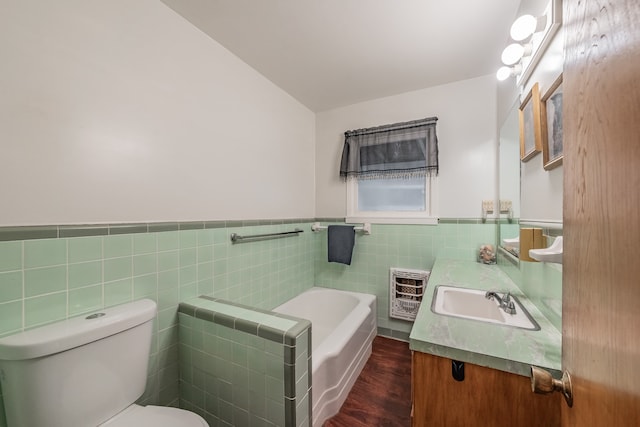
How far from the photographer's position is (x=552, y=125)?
1026 mm

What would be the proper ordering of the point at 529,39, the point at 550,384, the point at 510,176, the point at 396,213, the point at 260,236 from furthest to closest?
the point at 396,213 → the point at 260,236 → the point at 510,176 → the point at 529,39 → the point at 550,384

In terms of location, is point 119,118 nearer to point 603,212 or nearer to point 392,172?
point 603,212

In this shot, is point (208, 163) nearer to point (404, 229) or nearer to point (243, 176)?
point (243, 176)

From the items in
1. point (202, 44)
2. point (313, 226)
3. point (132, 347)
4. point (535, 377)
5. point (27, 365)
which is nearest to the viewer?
point (535, 377)

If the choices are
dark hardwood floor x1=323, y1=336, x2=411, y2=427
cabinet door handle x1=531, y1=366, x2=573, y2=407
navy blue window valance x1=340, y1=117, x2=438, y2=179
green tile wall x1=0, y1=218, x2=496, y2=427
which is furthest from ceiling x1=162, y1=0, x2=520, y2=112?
dark hardwood floor x1=323, y1=336, x2=411, y2=427

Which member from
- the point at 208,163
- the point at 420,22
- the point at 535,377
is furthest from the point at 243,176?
the point at 535,377

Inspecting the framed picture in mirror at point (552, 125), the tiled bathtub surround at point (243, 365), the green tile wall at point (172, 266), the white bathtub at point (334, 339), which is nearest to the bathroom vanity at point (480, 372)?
the tiled bathtub surround at point (243, 365)

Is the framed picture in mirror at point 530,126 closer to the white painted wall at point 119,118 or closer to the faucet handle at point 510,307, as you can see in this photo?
the faucet handle at point 510,307

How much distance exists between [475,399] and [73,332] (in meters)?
1.46

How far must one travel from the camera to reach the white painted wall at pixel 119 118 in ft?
2.85

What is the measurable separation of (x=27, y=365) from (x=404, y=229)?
2.36 m

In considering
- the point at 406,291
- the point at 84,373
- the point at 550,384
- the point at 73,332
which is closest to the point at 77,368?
the point at 84,373

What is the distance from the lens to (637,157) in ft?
1.02

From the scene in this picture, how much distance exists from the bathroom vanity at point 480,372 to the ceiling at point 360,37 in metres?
1.68
